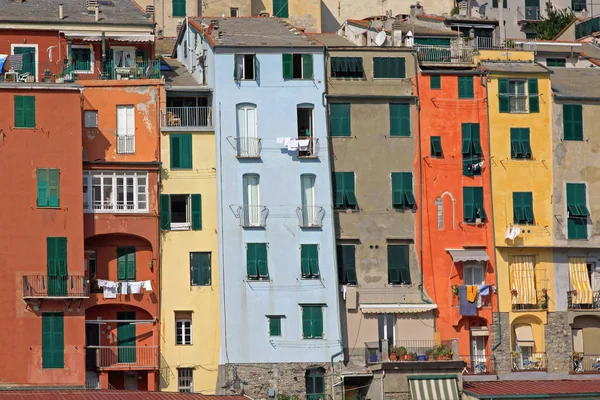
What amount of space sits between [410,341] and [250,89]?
15220 millimetres

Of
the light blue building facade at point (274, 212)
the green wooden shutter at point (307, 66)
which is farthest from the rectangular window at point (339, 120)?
the green wooden shutter at point (307, 66)

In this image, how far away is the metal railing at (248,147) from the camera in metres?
85.5

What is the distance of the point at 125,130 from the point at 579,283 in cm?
2507

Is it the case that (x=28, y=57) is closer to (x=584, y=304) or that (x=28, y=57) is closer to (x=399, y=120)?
(x=399, y=120)

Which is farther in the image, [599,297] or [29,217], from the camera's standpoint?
[599,297]

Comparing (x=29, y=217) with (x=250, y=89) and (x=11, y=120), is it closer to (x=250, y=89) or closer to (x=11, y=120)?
(x=11, y=120)

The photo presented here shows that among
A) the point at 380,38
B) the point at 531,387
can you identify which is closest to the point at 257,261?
the point at 380,38

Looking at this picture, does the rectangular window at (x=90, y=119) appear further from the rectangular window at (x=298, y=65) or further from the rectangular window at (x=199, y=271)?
the rectangular window at (x=298, y=65)

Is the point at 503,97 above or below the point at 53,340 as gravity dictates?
above

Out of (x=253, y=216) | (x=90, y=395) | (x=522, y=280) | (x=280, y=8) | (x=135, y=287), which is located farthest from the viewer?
(x=280, y=8)

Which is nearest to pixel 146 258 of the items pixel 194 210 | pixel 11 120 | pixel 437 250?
pixel 194 210

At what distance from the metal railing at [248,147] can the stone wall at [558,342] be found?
Answer: 17.7 metres

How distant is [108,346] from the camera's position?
274ft

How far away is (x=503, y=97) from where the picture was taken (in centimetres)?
8962
